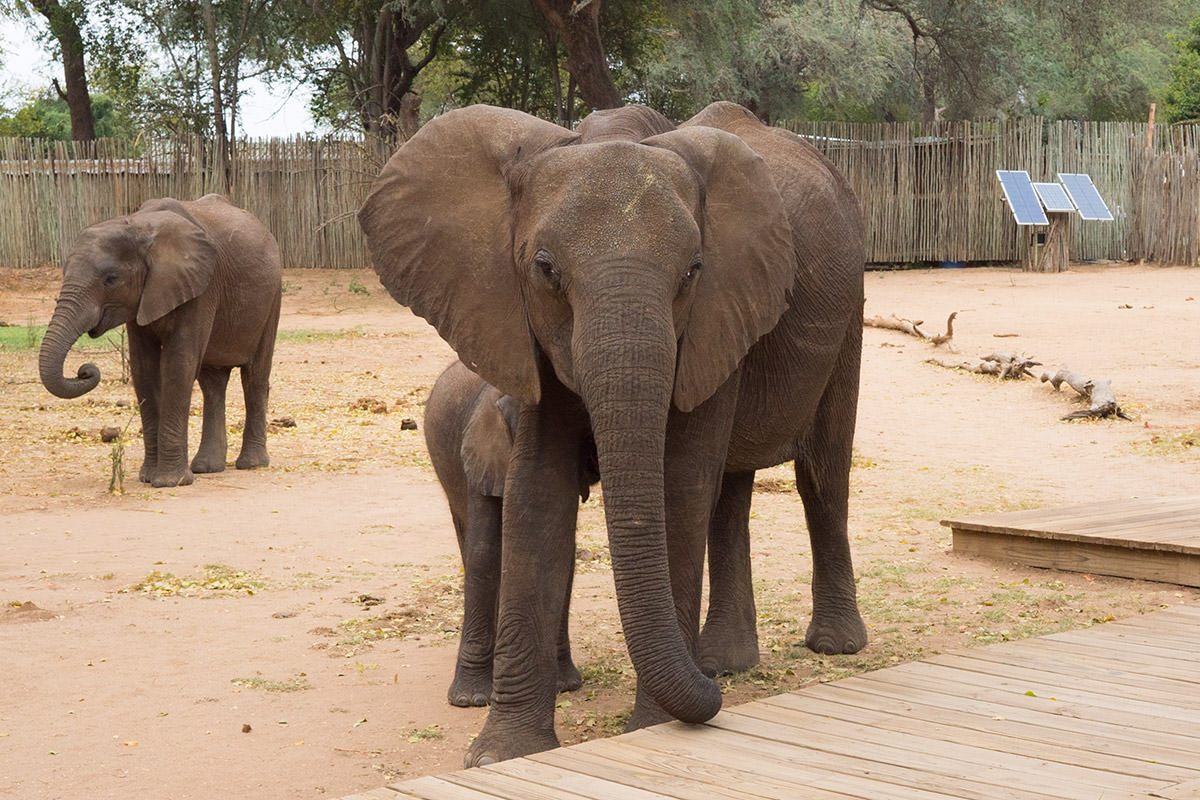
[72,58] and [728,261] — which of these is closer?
[728,261]

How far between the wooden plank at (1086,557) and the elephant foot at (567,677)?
305cm

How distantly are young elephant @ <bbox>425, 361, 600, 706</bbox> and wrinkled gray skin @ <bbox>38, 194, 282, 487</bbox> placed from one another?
4.92 metres

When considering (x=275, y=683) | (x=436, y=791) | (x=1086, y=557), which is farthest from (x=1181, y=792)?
(x=1086, y=557)

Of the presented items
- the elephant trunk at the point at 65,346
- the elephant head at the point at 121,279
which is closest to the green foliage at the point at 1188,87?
the elephant head at the point at 121,279

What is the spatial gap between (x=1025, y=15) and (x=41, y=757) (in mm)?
29055

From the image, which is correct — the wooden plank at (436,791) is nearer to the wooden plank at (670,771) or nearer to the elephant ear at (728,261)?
the wooden plank at (670,771)

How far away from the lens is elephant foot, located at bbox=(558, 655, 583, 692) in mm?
5125

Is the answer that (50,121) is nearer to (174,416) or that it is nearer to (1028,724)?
(174,416)

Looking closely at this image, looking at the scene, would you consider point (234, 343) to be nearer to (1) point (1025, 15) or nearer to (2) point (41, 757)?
(2) point (41, 757)

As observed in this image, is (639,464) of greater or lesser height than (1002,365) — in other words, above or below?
above

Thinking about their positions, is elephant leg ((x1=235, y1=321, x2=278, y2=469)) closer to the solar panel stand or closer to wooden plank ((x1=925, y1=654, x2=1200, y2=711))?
wooden plank ((x1=925, y1=654, x2=1200, y2=711))

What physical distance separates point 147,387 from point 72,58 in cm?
A: 2085

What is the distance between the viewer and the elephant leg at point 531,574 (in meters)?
4.15

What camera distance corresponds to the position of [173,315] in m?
9.97
